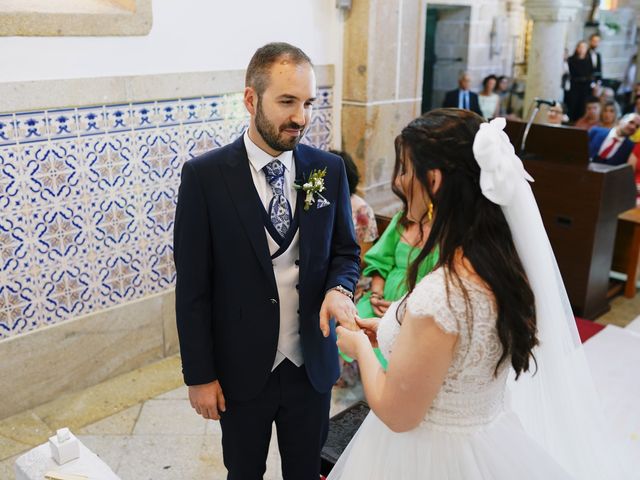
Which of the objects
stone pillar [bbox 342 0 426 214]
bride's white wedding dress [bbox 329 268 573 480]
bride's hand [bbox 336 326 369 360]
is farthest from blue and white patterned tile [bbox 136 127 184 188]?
bride's white wedding dress [bbox 329 268 573 480]

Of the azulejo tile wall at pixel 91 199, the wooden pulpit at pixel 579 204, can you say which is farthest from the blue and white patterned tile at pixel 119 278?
the wooden pulpit at pixel 579 204

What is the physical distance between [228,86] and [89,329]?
1.61 meters

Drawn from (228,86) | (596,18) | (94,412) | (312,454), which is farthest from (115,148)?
(596,18)

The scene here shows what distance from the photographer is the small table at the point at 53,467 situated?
2322 mm

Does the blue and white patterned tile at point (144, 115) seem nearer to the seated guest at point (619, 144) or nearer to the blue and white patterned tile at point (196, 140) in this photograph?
A: the blue and white patterned tile at point (196, 140)

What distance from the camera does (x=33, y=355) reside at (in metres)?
3.67

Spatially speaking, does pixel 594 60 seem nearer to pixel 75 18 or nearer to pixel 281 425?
pixel 75 18

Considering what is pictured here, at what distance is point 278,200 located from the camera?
2256mm

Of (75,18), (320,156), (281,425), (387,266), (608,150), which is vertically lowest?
(281,425)

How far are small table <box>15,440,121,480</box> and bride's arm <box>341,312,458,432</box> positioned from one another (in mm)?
1059

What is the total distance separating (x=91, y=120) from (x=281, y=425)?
204 cm

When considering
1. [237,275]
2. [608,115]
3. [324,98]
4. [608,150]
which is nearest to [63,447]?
[237,275]

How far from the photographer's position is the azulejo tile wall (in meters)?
3.47

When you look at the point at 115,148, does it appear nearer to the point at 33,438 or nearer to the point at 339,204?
the point at 33,438
